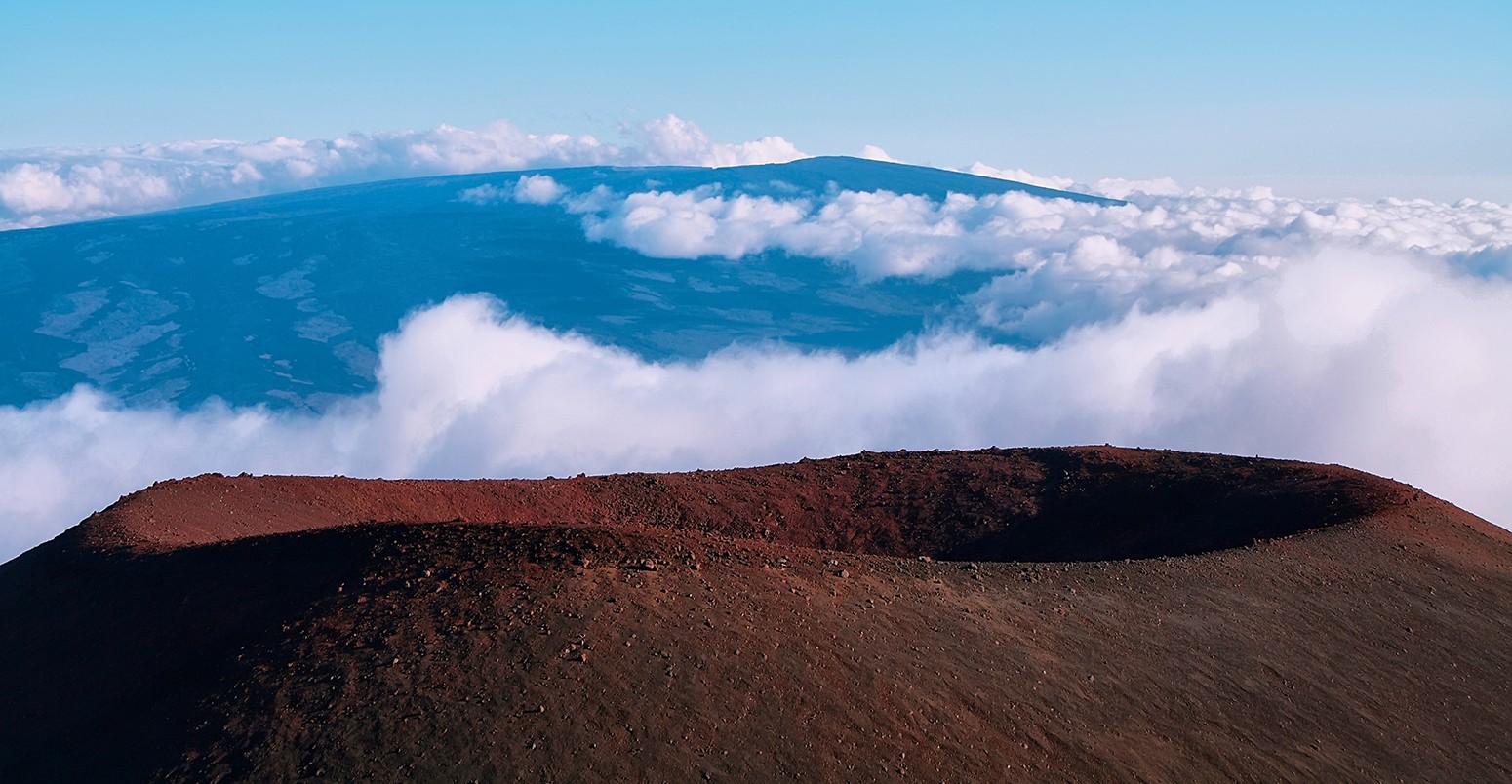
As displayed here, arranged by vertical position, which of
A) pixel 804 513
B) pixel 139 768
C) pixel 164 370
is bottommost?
pixel 164 370

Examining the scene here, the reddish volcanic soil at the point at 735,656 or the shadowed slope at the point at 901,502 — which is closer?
the reddish volcanic soil at the point at 735,656

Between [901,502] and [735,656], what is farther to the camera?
[901,502]

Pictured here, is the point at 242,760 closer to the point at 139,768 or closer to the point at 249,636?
the point at 139,768

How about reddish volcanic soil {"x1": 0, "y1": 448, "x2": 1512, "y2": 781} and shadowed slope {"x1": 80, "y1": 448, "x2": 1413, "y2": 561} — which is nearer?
reddish volcanic soil {"x1": 0, "y1": 448, "x2": 1512, "y2": 781}

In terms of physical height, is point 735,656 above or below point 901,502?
above

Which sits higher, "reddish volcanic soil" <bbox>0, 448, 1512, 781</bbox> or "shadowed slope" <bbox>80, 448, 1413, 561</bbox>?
"reddish volcanic soil" <bbox>0, 448, 1512, 781</bbox>

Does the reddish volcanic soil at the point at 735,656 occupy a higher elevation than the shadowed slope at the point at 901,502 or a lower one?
higher

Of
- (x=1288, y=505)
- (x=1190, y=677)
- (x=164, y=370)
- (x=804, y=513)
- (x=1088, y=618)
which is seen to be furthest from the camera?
(x=164, y=370)

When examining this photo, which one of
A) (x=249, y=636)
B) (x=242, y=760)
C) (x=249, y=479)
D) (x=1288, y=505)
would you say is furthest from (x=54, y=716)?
(x=1288, y=505)
